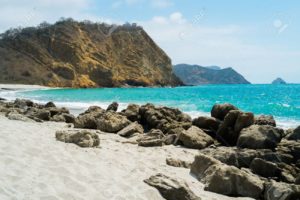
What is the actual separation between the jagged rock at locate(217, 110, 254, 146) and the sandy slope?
12.9 feet

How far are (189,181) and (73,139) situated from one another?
380 centimetres

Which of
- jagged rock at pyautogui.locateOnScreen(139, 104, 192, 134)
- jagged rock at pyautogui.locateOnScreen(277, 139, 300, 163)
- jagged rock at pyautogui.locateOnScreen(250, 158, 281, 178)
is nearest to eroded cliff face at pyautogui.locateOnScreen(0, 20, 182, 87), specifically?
jagged rock at pyautogui.locateOnScreen(139, 104, 192, 134)

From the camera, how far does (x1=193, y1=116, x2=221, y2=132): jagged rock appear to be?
643 inches

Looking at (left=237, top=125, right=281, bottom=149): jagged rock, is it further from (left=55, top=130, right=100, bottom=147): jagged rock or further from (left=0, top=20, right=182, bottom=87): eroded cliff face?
(left=0, top=20, right=182, bottom=87): eroded cliff face

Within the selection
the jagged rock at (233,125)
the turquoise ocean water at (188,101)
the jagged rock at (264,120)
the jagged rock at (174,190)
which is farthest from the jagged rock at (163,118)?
the jagged rock at (174,190)

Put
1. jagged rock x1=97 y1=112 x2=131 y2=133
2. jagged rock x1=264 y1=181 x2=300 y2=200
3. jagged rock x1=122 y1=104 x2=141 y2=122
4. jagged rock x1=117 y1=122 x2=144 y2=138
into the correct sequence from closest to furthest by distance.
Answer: jagged rock x1=264 y1=181 x2=300 y2=200, jagged rock x1=117 y1=122 x2=144 y2=138, jagged rock x1=97 y1=112 x2=131 y2=133, jagged rock x1=122 y1=104 x2=141 y2=122

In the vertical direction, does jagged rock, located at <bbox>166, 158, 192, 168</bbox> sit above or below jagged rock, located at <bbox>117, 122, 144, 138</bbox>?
below

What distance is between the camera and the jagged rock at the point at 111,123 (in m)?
16.5

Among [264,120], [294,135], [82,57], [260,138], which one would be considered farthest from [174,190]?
[82,57]

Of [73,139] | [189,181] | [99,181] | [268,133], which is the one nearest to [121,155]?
[73,139]

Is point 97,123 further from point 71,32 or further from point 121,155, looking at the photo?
point 71,32

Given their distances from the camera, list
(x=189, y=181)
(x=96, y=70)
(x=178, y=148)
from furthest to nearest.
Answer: (x=96, y=70) → (x=178, y=148) → (x=189, y=181)

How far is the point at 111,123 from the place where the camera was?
54.5 ft

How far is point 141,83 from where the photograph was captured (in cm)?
12362
